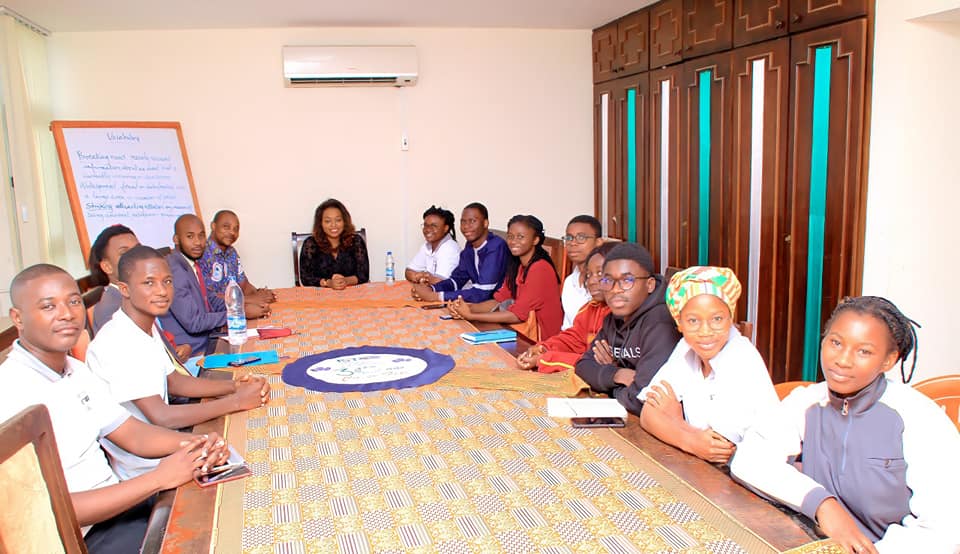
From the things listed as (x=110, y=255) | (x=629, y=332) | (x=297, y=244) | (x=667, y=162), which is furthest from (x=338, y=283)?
(x=629, y=332)

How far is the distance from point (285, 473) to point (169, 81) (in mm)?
4731

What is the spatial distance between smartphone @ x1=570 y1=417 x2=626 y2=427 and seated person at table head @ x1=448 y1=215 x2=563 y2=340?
1.42m

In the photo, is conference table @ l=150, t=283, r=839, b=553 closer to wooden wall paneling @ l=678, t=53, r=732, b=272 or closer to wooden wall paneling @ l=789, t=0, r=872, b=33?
wooden wall paneling @ l=789, t=0, r=872, b=33

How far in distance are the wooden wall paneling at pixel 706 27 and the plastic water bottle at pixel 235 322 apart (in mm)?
3095

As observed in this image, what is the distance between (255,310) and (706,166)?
2.83 m

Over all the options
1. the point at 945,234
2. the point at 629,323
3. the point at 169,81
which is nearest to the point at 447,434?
the point at 629,323

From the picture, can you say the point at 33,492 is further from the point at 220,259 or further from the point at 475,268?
the point at 475,268

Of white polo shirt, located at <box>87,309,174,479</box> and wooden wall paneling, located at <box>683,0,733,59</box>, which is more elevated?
wooden wall paneling, located at <box>683,0,733,59</box>

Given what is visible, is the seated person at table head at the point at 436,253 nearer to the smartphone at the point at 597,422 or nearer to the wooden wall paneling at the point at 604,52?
the wooden wall paneling at the point at 604,52

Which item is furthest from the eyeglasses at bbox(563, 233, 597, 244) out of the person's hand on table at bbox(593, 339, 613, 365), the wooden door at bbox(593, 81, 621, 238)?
the wooden door at bbox(593, 81, 621, 238)

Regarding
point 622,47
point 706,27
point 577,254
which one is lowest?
point 577,254

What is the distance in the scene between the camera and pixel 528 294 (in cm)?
349

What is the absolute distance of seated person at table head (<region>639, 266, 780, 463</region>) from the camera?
173 centimetres

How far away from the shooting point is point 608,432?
6.11ft
